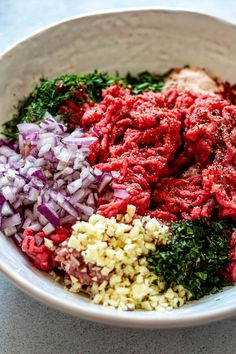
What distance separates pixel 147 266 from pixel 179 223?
35 cm

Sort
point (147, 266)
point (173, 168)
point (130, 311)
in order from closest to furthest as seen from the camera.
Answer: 1. point (130, 311)
2. point (147, 266)
3. point (173, 168)

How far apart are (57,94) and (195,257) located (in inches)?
61.0

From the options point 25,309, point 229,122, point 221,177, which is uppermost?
point 229,122

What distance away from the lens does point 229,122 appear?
3.47 meters

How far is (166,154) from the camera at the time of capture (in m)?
3.42

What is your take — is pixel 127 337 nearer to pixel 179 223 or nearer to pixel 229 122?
pixel 179 223

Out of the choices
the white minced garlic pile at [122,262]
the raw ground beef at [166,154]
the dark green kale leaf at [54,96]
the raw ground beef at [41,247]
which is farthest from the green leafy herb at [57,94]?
the white minced garlic pile at [122,262]

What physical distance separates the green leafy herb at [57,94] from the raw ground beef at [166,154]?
0.71 feet

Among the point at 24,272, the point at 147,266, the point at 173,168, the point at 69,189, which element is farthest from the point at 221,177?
the point at 24,272

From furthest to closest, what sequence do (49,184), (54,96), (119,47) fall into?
(119,47) → (54,96) → (49,184)

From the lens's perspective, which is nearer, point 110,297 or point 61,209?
point 110,297

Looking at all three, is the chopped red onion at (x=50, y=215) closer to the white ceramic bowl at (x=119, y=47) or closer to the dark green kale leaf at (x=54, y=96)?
the dark green kale leaf at (x=54, y=96)

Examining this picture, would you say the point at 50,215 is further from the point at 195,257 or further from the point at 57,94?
the point at 57,94

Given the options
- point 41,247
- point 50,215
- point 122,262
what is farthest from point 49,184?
point 122,262
